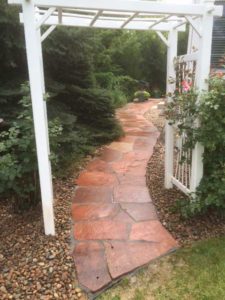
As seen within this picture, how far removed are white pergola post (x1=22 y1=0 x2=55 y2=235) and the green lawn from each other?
85cm

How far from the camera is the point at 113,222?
293 cm

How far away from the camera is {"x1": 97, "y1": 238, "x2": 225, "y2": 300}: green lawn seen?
2.09 metres

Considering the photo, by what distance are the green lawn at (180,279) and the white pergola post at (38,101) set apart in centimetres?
85

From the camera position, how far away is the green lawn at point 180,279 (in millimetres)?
2086

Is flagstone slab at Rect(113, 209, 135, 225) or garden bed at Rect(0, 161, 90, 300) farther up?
flagstone slab at Rect(113, 209, 135, 225)

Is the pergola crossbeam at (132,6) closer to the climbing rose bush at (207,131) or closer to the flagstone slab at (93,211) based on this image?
the climbing rose bush at (207,131)

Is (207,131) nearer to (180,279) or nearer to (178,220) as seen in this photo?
(178,220)

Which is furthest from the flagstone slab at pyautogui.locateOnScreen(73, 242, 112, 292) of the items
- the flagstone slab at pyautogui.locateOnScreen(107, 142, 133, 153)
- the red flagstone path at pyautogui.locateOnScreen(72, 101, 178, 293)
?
the flagstone slab at pyautogui.locateOnScreen(107, 142, 133, 153)

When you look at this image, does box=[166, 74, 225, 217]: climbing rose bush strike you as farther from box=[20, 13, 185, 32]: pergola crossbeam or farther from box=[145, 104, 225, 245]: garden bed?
box=[20, 13, 185, 32]: pergola crossbeam

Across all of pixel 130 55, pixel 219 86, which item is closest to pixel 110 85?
pixel 130 55

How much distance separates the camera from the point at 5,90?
12.2 ft

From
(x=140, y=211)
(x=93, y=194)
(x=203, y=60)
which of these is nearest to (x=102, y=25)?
(x=203, y=60)

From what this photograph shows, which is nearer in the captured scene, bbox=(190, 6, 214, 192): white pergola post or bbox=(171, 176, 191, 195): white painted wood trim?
bbox=(190, 6, 214, 192): white pergola post

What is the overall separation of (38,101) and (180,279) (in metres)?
1.58
